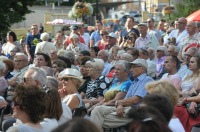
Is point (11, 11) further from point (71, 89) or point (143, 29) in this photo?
point (71, 89)

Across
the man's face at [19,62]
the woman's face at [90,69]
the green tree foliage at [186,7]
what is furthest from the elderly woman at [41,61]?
the green tree foliage at [186,7]

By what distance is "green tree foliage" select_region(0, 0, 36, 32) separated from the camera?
826 inches

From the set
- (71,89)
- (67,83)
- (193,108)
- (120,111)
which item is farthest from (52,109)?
(193,108)

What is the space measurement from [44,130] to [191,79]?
4060mm

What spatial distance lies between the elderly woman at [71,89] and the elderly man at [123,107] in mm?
270

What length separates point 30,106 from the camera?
18.6ft

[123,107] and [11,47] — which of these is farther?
[11,47]

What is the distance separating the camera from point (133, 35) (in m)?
15.0

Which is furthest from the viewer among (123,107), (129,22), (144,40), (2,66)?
(129,22)

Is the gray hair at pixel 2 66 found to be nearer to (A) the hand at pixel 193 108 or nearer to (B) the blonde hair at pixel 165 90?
(A) the hand at pixel 193 108

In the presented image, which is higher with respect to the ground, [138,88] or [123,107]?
[138,88]

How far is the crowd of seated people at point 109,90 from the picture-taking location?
16.5 feet

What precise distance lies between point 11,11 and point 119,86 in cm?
1302

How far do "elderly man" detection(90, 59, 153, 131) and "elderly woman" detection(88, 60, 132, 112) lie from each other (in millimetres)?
184
